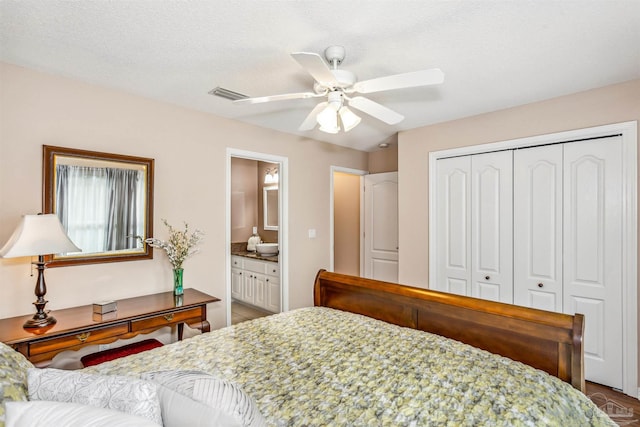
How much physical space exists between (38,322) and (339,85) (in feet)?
7.58

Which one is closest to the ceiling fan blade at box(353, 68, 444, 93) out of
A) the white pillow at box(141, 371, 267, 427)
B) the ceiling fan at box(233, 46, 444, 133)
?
the ceiling fan at box(233, 46, 444, 133)

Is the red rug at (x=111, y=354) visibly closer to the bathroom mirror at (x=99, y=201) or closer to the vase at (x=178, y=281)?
the vase at (x=178, y=281)

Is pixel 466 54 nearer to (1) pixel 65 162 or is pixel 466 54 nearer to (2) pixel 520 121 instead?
(2) pixel 520 121

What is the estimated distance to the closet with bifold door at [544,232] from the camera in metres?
2.57

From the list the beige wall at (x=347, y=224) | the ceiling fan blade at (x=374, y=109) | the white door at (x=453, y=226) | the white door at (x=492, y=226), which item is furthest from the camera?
the beige wall at (x=347, y=224)

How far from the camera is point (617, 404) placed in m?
2.39

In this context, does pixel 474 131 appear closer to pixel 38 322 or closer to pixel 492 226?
pixel 492 226

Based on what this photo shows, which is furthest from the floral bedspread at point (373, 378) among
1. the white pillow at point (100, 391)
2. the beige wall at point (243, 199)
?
the beige wall at point (243, 199)

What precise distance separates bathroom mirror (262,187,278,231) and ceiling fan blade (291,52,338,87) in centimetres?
360

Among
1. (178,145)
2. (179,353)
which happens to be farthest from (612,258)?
(178,145)

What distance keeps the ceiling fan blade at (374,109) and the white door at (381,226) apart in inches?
95.5

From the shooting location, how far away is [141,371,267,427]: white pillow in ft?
3.08

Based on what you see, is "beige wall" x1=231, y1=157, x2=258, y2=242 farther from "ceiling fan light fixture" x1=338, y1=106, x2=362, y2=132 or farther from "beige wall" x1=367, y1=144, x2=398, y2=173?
"ceiling fan light fixture" x1=338, y1=106, x2=362, y2=132

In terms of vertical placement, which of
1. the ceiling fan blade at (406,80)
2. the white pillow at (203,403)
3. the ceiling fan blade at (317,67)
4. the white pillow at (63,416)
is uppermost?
the ceiling fan blade at (317,67)
